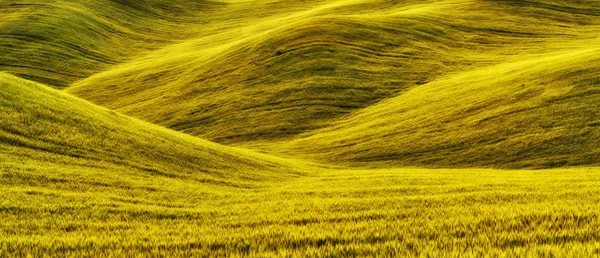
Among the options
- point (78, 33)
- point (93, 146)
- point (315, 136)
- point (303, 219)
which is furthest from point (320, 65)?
point (78, 33)

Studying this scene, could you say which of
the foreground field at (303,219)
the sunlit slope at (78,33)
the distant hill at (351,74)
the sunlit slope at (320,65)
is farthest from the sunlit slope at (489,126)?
the sunlit slope at (78,33)

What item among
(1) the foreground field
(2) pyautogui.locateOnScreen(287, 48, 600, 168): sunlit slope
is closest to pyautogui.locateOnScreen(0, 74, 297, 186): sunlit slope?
(1) the foreground field

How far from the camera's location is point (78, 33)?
3533 inches

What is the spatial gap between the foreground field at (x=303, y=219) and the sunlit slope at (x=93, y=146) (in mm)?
1865

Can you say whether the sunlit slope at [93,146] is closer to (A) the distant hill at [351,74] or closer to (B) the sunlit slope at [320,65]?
(A) the distant hill at [351,74]

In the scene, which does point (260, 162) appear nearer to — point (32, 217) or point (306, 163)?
point (306, 163)

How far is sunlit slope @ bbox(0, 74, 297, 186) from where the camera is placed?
813 inches

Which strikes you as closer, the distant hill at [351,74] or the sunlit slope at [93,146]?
the sunlit slope at [93,146]

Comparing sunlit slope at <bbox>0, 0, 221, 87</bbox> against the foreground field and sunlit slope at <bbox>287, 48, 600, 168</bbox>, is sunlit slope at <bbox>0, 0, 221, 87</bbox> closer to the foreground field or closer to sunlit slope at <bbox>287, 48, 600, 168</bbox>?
sunlit slope at <bbox>287, 48, 600, 168</bbox>

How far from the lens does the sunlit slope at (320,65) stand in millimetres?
49781

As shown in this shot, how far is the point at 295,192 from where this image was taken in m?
20.6

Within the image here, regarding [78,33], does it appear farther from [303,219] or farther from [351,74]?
[303,219]

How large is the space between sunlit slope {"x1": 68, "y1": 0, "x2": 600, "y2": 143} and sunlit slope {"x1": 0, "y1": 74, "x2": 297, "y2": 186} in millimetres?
17862

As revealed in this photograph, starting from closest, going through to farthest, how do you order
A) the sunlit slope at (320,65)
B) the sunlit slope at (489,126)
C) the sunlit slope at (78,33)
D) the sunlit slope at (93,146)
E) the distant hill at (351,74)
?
the sunlit slope at (93,146) → the sunlit slope at (489,126) → the distant hill at (351,74) → the sunlit slope at (320,65) → the sunlit slope at (78,33)
